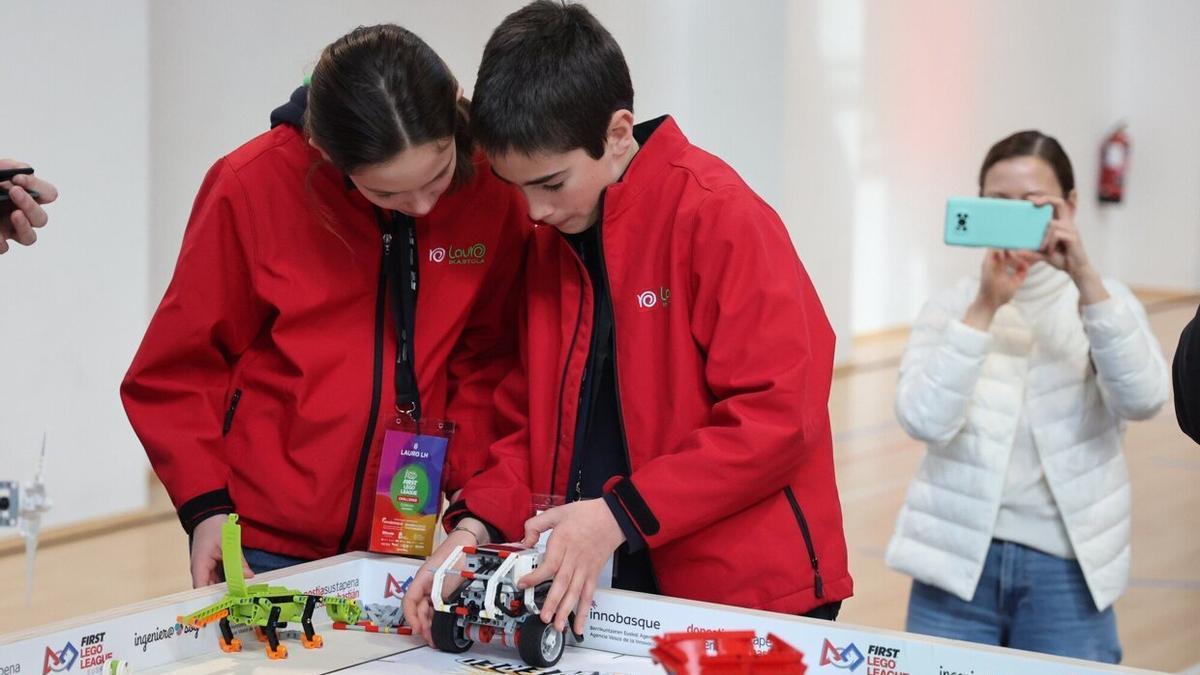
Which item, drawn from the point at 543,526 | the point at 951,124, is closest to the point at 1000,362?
the point at 543,526

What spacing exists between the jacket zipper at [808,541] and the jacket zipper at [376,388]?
61 centimetres

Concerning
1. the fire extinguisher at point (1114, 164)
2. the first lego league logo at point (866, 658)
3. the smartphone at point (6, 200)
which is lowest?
the fire extinguisher at point (1114, 164)

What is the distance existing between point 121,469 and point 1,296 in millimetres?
842

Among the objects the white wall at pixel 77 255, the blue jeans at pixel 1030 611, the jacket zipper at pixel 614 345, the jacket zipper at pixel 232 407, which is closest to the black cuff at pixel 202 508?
the jacket zipper at pixel 232 407

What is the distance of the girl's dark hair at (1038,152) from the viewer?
278cm

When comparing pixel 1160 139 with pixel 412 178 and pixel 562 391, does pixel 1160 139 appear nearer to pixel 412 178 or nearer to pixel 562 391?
pixel 562 391

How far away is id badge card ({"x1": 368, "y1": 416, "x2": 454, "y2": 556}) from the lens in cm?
199

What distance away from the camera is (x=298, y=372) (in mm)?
1989

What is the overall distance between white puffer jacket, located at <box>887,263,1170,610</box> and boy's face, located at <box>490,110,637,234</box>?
1121mm

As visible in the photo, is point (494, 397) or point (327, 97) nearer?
point (327, 97)

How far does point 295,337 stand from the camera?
6.53 ft

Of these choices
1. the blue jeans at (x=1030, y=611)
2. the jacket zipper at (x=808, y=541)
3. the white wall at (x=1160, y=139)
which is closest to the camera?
the jacket zipper at (x=808, y=541)

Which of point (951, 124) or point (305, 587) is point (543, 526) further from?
point (951, 124)

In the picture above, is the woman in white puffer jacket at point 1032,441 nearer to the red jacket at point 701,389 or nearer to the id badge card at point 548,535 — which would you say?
the red jacket at point 701,389
